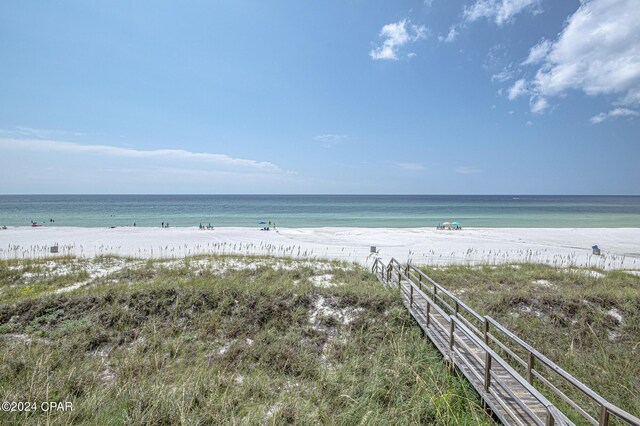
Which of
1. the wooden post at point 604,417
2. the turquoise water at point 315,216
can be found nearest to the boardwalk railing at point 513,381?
the wooden post at point 604,417

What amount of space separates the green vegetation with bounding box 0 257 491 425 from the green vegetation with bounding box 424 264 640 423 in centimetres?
302

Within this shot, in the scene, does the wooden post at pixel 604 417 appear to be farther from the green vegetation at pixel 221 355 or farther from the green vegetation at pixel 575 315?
the green vegetation at pixel 575 315

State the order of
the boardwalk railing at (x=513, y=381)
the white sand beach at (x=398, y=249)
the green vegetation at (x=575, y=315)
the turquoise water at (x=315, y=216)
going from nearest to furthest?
the boardwalk railing at (x=513, y=381)
the green vegetation at (x=575, y=315)
the white sand beach at (x=398, y=249)
the turquoise water at (x=315, y=216)

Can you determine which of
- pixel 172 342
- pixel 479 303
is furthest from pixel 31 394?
pixel 479 303

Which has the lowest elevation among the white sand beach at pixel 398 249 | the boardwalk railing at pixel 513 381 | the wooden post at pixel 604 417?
the white sand beach at pixel 398 249

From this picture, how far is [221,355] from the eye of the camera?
7.39 metres

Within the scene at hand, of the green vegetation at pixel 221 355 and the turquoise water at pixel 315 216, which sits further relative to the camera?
the turquoise water at pixel 315 216

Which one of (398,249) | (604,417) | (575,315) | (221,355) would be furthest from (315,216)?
(604,417)

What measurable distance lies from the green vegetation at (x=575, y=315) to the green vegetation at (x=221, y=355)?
3017mm

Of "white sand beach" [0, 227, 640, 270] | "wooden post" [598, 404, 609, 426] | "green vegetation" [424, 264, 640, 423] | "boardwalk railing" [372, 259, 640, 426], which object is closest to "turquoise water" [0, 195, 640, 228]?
"white sand beach" [0, 227, 640, 270]

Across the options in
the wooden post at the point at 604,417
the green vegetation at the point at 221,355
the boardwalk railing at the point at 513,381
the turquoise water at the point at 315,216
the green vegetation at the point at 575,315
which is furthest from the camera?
the turquoise water at the point at 315,216

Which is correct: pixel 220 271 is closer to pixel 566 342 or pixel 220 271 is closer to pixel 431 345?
pixel 431 345

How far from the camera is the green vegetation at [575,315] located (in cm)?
639

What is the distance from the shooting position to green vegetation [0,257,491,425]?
190 inches
